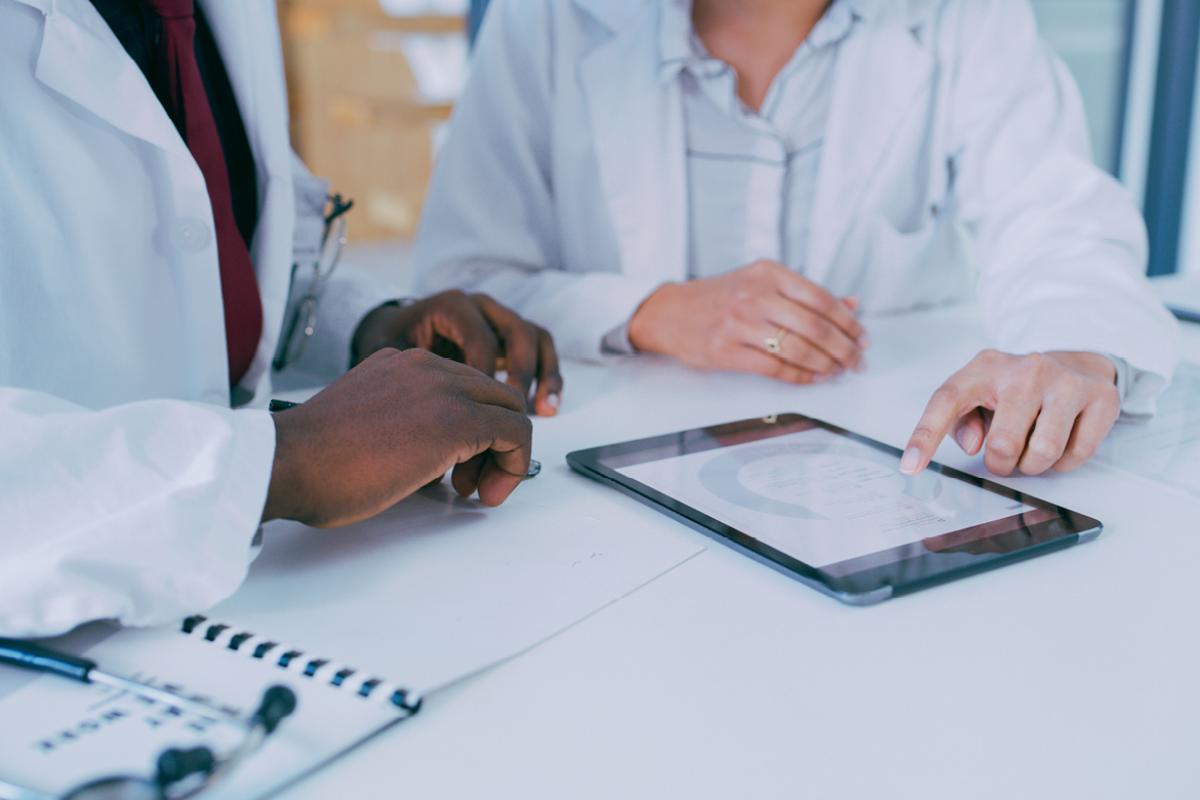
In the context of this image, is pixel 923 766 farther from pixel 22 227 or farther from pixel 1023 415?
pixel 22 227

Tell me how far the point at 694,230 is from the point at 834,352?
434mm

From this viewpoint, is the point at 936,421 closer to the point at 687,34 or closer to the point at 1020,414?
the point at 1020,414

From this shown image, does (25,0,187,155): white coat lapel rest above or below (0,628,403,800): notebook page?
above

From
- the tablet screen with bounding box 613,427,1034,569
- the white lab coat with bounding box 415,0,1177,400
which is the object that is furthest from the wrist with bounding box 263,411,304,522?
the white lab coat with bounding box 415,0,1177,400

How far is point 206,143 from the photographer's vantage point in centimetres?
92

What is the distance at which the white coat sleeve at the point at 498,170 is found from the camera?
4.35 ft

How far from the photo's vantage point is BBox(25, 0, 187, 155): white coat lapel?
31.6 inches

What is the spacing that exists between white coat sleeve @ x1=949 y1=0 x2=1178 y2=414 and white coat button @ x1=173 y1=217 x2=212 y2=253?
687 mm

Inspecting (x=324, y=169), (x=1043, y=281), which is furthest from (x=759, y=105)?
(x=324, y=169)

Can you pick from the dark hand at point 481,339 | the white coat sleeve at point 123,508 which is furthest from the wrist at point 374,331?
the white coat sleeve at point 123,508

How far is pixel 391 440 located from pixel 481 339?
35 centimetres

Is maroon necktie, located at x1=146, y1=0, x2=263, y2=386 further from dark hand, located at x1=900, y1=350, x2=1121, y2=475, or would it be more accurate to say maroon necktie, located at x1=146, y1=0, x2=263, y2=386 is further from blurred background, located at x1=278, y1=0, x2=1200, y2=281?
blurred background, located at x1=278, y1=0, x2=1200, y2=281

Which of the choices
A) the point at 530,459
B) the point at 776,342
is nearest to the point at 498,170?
the point at 776,342

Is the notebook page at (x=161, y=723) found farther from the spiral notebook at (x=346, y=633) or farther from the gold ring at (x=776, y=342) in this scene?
the gold ring at (x=776, y=342)
